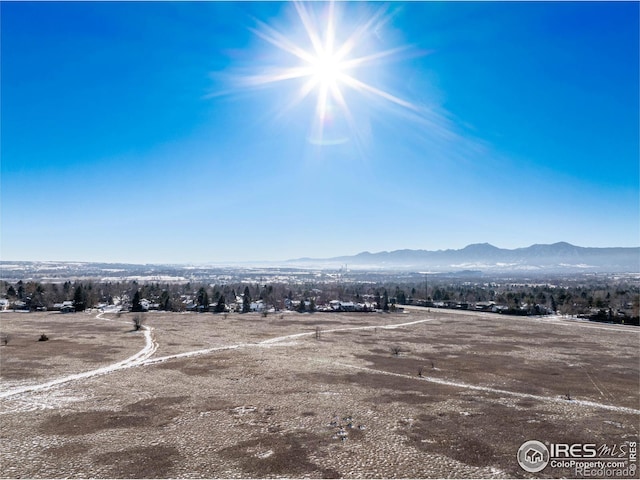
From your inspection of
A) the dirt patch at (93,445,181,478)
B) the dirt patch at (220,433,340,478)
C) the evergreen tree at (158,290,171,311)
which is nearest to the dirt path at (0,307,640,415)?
the dirt patch at (93,445,181,478)

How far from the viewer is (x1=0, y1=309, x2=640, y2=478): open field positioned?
18.5 meters

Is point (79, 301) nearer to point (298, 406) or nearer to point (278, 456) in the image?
point (298, 406)

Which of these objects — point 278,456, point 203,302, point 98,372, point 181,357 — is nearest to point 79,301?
point 203,302

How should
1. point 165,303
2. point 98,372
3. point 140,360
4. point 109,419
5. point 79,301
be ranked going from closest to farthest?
point 109,419
point 98,372
point 140,360
point 79,301
point 165,303

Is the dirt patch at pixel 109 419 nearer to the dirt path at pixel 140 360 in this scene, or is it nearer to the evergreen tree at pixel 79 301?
the dirt path at pixel 140 360

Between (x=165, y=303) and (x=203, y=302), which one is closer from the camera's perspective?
(x=165, y=303)

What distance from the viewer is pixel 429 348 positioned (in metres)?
53.7

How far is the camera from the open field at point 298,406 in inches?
727

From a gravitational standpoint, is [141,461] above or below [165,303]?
above

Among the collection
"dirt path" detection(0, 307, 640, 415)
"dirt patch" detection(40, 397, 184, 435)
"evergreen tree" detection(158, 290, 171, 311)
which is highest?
"dirt patch" detection(40, 397, 184, 435)

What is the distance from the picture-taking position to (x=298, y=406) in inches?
1063

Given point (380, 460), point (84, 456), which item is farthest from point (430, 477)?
point (84, 456)

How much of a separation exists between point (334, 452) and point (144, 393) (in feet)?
57.8

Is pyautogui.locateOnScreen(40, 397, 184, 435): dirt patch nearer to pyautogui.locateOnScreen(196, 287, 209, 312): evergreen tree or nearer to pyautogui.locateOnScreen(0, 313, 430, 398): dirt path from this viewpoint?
pyautogui.locateOnScreen(0, 313, 430, 398): dirt path
